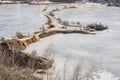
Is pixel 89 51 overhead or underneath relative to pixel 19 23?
overhead

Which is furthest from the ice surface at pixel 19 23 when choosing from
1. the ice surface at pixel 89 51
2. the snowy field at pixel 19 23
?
the ice surface at pixel 89 51

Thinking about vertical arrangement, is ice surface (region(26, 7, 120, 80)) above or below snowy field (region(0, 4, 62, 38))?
above

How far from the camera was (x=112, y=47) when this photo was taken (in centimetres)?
2114

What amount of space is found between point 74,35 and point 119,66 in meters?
12.5

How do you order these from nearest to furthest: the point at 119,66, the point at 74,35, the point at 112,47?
1. the point at 119,66
2. the point at 112,47
3. the point at 74,35

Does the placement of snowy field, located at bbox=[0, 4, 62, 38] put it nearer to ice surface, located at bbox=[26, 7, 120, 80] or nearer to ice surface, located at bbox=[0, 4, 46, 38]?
ice surface, located at bbox=[0, 4, 46, 38]

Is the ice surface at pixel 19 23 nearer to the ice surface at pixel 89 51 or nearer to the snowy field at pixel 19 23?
the snowy field at pixel 19 23

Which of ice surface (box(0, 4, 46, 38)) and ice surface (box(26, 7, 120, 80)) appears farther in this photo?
ice surface (box(0, 4, 46, 38))

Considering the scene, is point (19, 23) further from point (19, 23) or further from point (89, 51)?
point (89, 51)

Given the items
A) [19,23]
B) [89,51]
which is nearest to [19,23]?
[19,23]

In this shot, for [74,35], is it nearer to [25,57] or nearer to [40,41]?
[40,41]

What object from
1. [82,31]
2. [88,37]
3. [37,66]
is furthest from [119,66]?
[82,31]

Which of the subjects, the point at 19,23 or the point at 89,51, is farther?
the point at 19,23

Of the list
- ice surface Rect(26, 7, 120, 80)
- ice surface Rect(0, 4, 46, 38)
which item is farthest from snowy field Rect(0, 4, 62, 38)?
ice surface Rect(26, 7, 120, 80)
